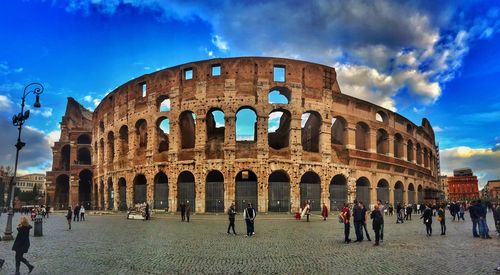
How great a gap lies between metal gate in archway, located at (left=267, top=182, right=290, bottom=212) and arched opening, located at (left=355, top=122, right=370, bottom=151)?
11300 millimetres

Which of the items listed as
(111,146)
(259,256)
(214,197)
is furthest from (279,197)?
(259,256)

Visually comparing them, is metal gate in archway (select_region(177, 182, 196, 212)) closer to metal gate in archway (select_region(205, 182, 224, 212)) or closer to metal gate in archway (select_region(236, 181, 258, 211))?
metal gate in archway (select_region(205, 182, 224, 212))

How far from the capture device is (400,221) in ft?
88.4

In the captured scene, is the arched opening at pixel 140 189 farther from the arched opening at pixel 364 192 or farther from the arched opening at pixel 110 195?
the arched opening at pixel 364 192

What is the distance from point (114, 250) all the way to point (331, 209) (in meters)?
27.0

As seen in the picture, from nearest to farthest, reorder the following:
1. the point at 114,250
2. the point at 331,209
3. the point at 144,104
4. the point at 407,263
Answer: the point at 407,263
the point at 114,250
the point at 331,209
the point at 144,104

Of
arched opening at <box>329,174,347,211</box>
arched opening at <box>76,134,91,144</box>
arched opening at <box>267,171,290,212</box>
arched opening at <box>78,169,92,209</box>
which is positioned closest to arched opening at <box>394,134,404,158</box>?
arched opening at <box>329,174,347,211</box>

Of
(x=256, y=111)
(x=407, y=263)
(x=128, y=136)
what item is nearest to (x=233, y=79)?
(x=256, y=111)

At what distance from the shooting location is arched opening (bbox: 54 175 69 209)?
58719 millimetres

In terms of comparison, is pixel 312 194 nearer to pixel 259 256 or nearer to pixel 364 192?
pixel 364 192

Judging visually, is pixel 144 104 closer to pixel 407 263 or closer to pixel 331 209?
pixel 331 209

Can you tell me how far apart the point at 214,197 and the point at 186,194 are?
2.67 metres

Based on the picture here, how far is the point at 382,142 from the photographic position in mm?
44125

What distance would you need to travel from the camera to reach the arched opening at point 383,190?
42009mm
